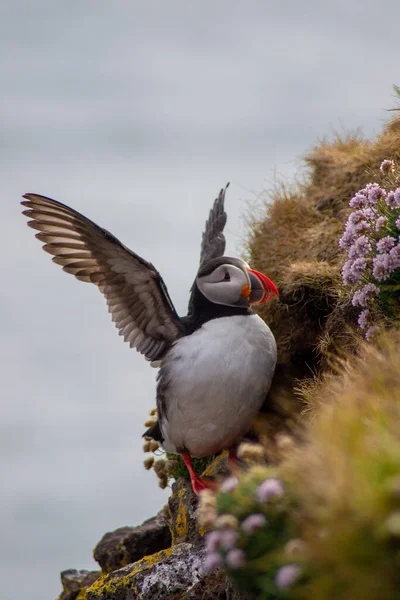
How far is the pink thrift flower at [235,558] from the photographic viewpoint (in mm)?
3180

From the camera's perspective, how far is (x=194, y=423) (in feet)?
20.5

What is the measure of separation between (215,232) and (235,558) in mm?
5344

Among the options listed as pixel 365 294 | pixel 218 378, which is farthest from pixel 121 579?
pixel 365 294

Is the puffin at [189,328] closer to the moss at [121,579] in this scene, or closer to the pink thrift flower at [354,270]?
the pink thrift flower at [354,270]

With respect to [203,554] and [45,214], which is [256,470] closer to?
[203,554]

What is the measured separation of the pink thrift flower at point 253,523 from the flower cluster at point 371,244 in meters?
2.70

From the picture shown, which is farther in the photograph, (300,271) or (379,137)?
(379,137)

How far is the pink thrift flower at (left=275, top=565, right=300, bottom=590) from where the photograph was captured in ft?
9.77

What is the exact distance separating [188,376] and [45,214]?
175 centimetres

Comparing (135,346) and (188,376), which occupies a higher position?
(135,346)

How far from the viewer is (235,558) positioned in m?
3.18

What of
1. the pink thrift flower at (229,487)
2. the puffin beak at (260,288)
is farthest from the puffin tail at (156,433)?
the pink thrift flower at (229,487)

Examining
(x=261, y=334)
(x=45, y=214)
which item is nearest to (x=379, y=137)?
(x=261, y=334)

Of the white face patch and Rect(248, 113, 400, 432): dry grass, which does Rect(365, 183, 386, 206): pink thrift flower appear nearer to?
Rect(248, 113, 400, 432): dry grass
